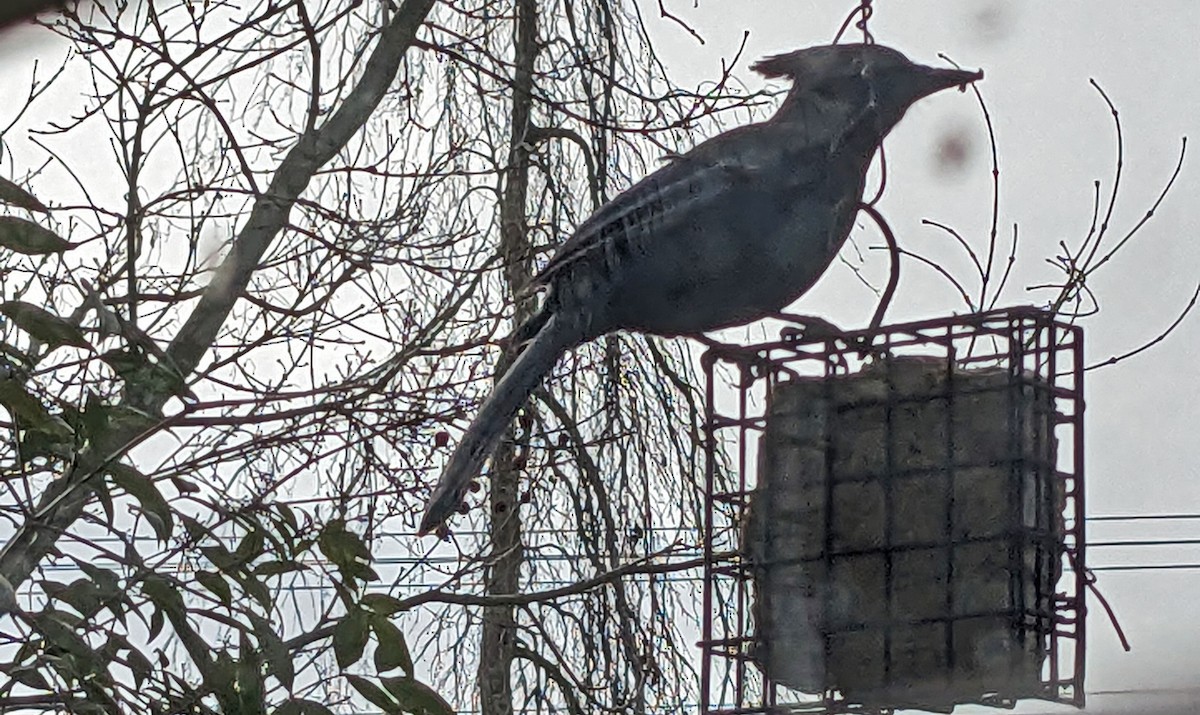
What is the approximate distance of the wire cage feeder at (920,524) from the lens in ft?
5.08

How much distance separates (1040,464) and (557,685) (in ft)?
4.94

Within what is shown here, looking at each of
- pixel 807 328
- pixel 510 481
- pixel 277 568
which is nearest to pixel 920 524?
pixel 807 328

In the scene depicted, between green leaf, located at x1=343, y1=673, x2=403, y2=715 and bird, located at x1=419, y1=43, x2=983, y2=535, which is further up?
bird, located at x1=419, y1=43, x2=983, y2=535

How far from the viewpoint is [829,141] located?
66.0 inches

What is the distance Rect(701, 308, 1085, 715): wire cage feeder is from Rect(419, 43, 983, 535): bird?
88mm

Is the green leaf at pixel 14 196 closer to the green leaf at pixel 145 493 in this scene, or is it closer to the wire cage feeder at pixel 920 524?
the green leaf at pixel 145 493

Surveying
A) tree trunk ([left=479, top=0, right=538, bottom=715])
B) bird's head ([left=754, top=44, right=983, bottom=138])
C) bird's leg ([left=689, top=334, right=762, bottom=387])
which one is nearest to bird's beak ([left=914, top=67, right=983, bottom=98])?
bird's head ([left=754, top=44, right=983, bottom=138])

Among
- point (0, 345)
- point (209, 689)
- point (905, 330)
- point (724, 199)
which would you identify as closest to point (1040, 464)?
point (905, 330)

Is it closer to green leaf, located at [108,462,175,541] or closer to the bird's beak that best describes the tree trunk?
the bird's beak

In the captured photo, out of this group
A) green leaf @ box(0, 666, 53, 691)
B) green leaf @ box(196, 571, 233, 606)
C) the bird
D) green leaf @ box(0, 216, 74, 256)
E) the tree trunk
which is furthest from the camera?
the tree trunk

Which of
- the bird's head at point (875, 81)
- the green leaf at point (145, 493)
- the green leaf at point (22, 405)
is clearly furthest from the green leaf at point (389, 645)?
A: the bird's head at point (875, 81)

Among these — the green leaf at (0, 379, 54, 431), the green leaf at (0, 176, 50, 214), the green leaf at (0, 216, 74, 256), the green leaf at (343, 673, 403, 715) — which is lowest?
the green leaf at (343, 673, 403, 715)

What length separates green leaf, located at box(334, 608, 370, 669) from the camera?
1.40m

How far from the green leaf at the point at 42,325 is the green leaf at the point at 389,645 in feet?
1.17
